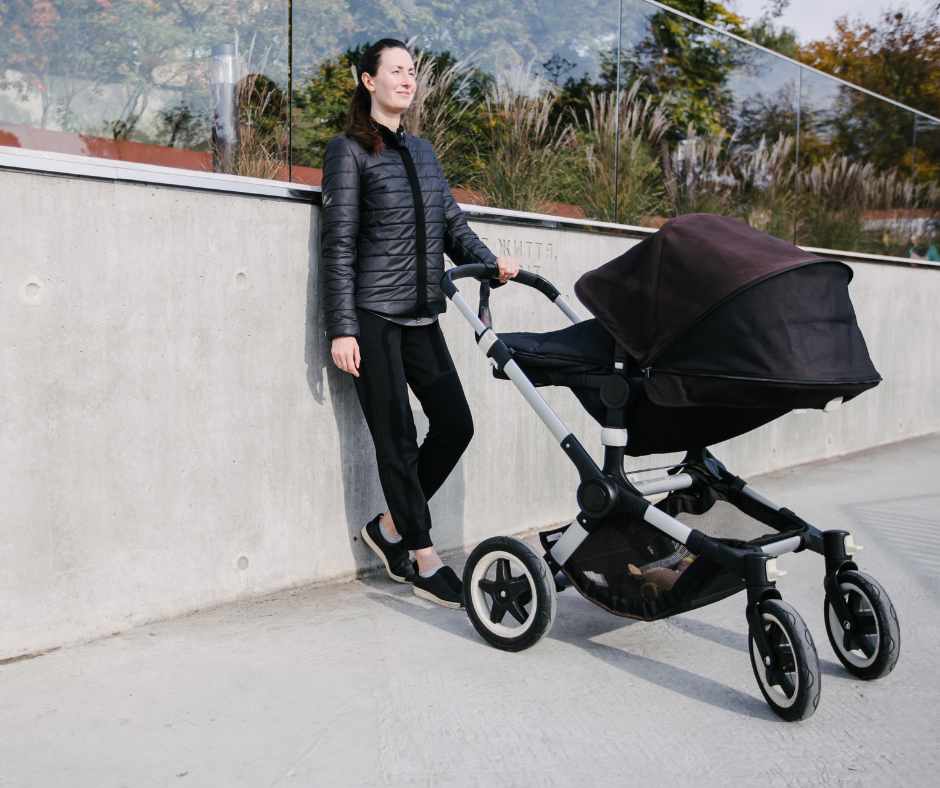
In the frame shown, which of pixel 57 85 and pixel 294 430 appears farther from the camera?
pixel 294 430

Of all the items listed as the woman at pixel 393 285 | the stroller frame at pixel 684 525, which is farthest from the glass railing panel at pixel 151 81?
the stroller frame at pixel 684 525

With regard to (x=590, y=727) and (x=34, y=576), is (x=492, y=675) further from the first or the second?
(x=34, y=576)

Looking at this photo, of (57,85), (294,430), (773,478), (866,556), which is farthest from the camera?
(773,478)

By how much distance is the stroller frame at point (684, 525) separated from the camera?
3121mm

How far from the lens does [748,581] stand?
3.13m

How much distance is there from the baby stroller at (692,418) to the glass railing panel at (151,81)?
1.19 meters

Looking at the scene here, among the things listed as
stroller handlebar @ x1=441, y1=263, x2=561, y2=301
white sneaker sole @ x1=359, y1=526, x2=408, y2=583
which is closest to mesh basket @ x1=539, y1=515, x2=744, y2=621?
stroller handlebar @ x1=441, y1=263, x2=561, y2=301

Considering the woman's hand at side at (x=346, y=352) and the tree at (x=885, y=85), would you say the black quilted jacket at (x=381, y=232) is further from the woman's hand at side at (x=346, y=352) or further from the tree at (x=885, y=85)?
the tree at (x=885, y=85)

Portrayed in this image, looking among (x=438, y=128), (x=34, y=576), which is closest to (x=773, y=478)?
(x=438, y=128)

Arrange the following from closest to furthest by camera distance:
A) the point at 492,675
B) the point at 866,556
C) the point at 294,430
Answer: the point at 492,675
the point at 294,430
the point at 866,556

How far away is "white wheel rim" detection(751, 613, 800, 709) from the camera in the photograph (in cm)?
300

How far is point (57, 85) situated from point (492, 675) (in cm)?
257

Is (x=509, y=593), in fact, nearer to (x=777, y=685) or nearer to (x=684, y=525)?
(x=684, y=525)

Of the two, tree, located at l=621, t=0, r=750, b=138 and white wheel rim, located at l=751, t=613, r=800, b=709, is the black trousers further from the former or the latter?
tree, located at l=621, t=0, r=750, b=138
